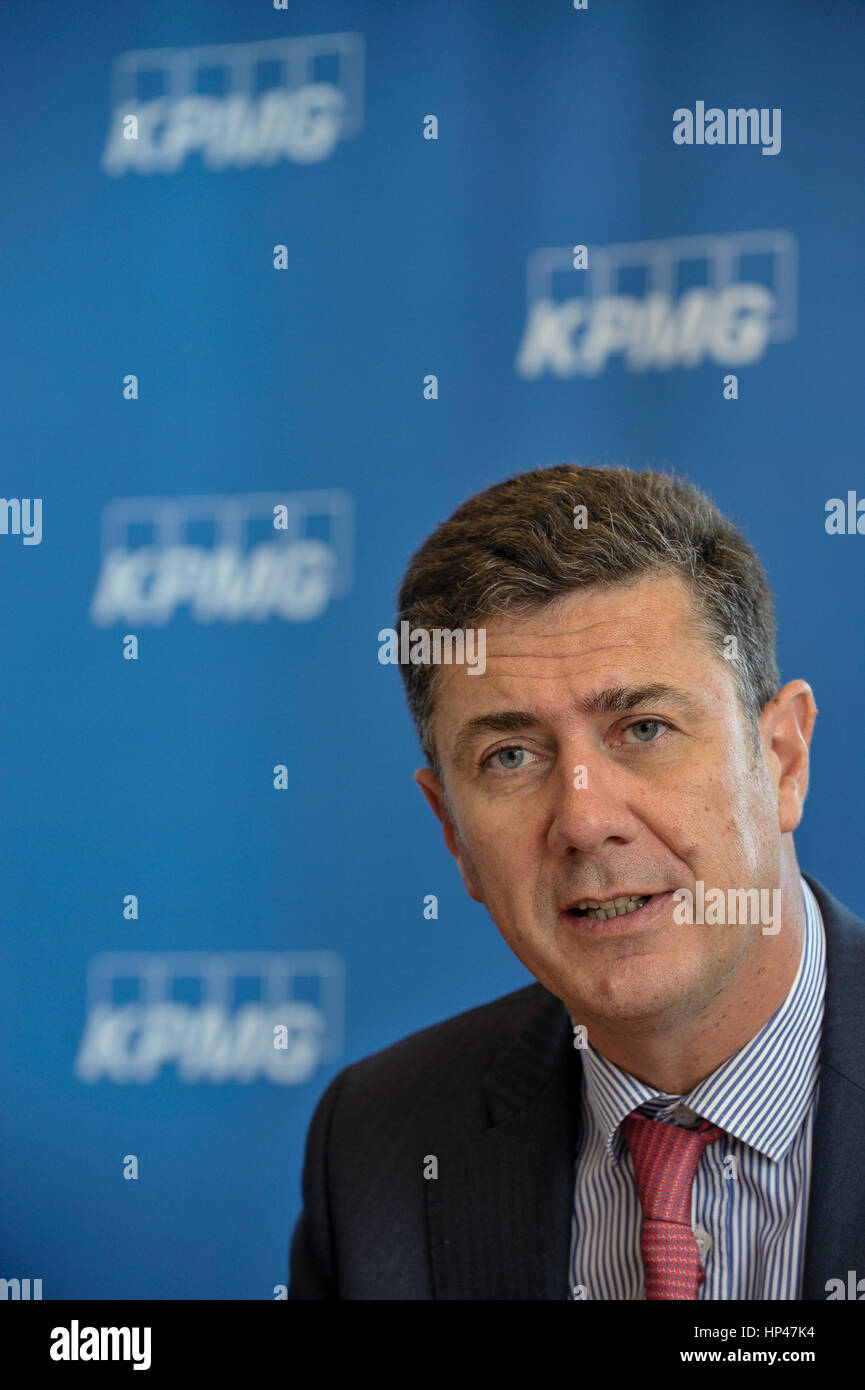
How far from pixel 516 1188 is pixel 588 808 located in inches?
18.9

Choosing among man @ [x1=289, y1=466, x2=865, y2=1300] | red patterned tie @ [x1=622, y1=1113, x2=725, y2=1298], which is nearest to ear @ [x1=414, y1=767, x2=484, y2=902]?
man @ [x1=289, y1=466, x2=865, y2=1300]

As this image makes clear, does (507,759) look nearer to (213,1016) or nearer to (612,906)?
(612,906)

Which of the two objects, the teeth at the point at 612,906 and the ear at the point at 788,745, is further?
the ear at the point at 788,745

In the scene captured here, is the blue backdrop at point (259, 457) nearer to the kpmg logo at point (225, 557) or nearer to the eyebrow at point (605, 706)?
the kpmg logo at point (225, 557)

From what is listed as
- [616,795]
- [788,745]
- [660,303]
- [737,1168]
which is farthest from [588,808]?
[660,303]

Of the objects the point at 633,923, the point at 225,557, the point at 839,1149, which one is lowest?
the point at 839,1149

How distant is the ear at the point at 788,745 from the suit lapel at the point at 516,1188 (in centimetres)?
39

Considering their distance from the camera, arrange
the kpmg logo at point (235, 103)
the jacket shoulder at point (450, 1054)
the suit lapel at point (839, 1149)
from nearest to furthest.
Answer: the suit lapel at point (839, 1149) < the jacket shoulder at point (450, 1054) < the kpmg logo at point (235, 103)

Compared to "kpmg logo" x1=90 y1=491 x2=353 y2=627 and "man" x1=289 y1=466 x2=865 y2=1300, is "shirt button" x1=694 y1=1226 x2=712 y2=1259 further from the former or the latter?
"kpmg logo" x1=90 y1=491 x2=353 y2=627

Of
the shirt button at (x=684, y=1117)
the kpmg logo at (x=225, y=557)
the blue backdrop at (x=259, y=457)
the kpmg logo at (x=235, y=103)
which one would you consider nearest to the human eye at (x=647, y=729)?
the shirt button at (x=684, y=1117)

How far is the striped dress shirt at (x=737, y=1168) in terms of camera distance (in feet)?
4.28

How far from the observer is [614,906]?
4.36 ft

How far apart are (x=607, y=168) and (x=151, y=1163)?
188 cm

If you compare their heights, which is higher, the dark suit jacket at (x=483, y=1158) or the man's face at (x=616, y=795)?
the man's face at (x=616, y=795)
